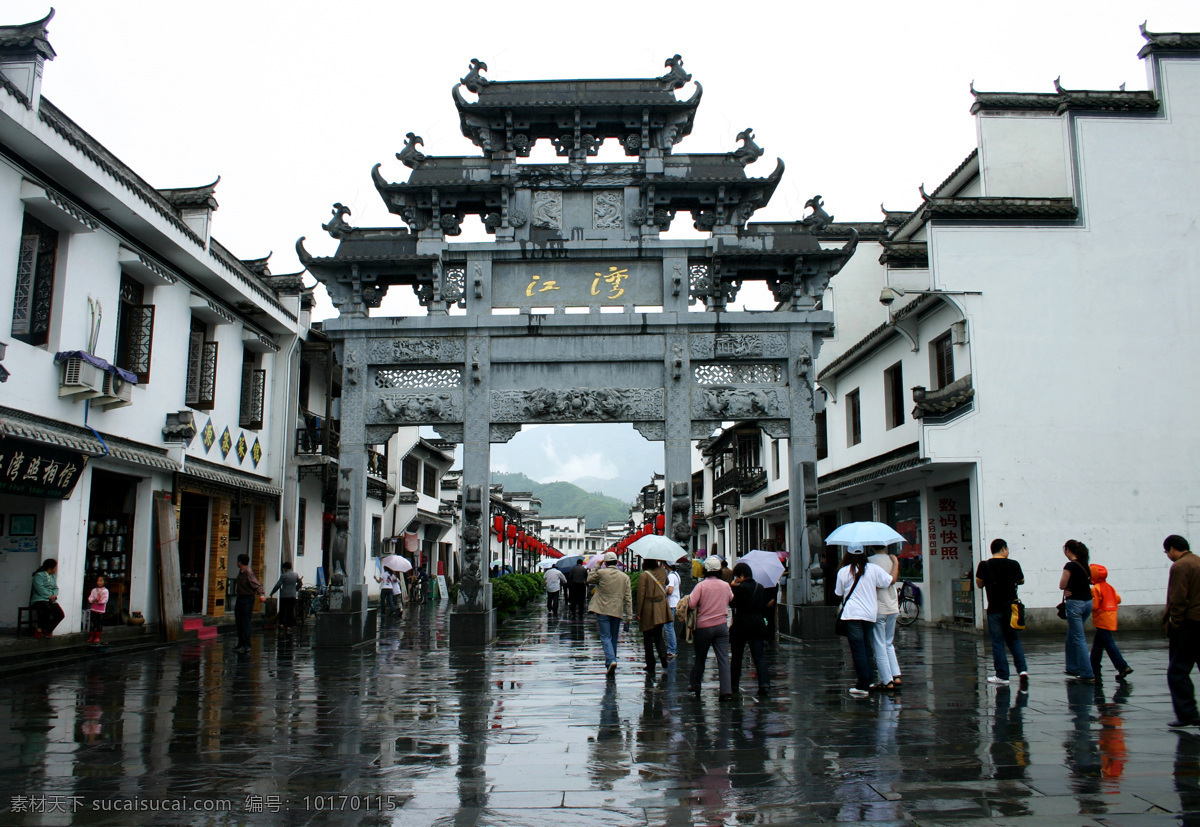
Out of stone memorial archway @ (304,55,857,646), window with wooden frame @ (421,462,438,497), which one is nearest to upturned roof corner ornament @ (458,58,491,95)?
stone memorial archway @ (304,55,857,646)

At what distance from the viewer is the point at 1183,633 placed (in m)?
7.73

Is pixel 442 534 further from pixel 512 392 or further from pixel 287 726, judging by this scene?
pixel 287 726

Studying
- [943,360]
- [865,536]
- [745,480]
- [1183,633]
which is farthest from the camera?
[745,480]

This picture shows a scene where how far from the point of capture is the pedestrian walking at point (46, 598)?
12.9 m

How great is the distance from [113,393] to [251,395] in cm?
641

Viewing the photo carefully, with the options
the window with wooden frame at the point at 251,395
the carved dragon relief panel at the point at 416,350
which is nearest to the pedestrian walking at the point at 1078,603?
the carved dragon relief panel at the point at 416,350

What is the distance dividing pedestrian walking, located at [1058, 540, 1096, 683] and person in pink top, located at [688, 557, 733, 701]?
394 cm

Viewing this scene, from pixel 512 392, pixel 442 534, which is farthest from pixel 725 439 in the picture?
pixel 512 392

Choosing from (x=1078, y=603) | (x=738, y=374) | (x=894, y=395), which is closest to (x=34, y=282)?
(x=738, y=374)

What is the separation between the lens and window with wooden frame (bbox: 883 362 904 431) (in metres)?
20.7

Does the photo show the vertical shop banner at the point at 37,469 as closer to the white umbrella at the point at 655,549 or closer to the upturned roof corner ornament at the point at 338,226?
the upturned roof corner ornament at the point at 338,226

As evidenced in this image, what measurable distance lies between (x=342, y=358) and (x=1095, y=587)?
40.7 ft

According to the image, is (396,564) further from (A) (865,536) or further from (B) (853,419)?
(A) (865,536)

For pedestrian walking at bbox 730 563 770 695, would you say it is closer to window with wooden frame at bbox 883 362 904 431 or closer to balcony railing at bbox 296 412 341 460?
window with wooden frame at bbox 883 362 904 431
